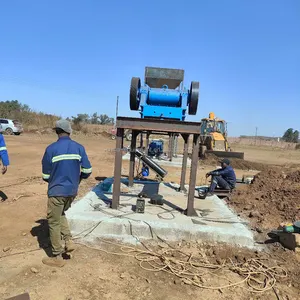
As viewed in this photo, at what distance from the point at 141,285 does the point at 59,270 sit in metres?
1.00

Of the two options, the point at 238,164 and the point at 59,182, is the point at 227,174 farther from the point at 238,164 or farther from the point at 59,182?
the point at 238,164

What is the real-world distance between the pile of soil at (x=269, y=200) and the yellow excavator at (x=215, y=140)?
28.9ft

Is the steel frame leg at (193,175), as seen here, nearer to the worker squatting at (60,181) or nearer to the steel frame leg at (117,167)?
the steel frame leg at (117,167)

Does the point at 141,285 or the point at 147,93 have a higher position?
the point at 147,93

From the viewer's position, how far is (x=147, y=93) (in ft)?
20.0

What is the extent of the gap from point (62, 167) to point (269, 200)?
5.52 metres

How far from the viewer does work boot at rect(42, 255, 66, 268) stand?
3.72m

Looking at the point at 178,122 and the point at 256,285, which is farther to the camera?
the point at 178,122

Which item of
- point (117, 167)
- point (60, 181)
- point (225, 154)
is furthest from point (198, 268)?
point (225, 154)

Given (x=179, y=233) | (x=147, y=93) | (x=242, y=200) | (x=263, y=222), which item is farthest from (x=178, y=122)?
(x=242, y=200)

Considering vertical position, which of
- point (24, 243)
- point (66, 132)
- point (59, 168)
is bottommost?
point (24, 243)

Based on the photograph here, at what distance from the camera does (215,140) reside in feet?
63.7

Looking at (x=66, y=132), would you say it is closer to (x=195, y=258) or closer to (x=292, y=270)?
(x=195, y=258)

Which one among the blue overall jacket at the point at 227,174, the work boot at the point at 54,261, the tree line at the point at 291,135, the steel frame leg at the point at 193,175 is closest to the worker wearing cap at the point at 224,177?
the blue overall jacket at the point at 227,174
